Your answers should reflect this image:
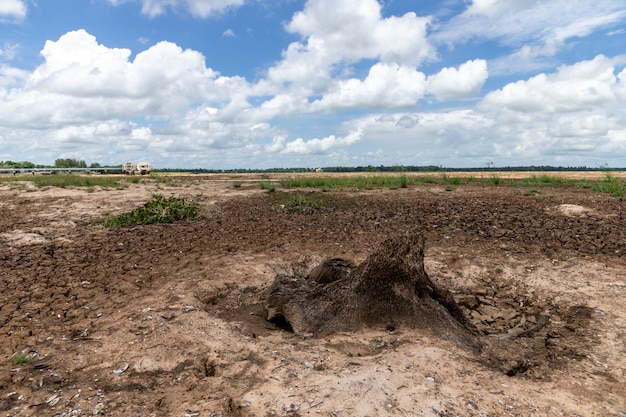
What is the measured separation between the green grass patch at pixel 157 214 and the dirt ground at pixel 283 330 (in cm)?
53

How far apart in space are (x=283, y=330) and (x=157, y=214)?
646 centimetres

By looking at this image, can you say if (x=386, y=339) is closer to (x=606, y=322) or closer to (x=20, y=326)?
(x=606, y=322)

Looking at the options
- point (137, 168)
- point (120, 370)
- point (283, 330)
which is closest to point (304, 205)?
point (283, 330)

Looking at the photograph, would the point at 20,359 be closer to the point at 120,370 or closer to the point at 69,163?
the point at 120,370

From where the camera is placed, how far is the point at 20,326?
15.0 ft

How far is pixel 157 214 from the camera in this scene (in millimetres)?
10148

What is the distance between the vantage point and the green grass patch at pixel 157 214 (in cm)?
987

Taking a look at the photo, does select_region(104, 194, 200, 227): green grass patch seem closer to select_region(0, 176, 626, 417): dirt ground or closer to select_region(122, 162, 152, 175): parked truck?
select_region(0, 176, 626, 417): dirt ground

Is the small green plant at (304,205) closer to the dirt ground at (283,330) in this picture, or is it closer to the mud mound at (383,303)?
the dirt ground at (283,330)

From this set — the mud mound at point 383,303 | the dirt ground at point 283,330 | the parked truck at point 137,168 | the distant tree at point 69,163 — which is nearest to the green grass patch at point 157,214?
the dirt ground at point 283,330

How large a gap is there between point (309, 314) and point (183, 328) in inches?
53.9

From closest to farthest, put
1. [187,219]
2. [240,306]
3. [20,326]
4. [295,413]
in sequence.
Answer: [295,413], [20,326], [240,306], [187,219]

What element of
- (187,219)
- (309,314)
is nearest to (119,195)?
(187,219)

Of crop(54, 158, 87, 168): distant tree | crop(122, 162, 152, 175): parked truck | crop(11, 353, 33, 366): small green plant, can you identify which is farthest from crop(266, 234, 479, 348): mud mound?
crop(54, 158, 87, 168): distant tree
